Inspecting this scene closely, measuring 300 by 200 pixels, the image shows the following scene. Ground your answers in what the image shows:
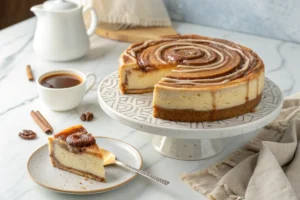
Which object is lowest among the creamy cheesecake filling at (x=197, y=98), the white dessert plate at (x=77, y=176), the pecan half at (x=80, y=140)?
the white dessert plate at (x=77, y=176)

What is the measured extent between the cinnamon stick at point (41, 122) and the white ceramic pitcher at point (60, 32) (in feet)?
1.16

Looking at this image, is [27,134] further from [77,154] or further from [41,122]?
[77,154]

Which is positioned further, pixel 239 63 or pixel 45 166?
pixel 239 63

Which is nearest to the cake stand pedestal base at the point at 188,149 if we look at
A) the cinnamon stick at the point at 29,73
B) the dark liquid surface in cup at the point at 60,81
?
the dark liquid surface in cup at the point at 60,81

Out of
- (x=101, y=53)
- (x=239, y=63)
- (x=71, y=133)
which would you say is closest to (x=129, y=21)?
(x=101, y=53)

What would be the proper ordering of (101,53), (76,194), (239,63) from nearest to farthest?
(76,194) → (239,63) → (101,53)

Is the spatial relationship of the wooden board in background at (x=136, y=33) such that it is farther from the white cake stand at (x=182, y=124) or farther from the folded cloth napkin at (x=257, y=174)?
the folded cloth napkin at (x=257, y=174)

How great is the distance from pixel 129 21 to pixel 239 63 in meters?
0.74

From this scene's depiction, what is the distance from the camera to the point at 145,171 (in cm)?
118

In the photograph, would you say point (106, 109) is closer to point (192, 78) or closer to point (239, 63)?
point (192, 78)

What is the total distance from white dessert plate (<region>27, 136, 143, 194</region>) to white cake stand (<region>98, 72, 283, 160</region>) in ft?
0.27

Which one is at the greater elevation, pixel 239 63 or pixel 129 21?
pixel 239 63

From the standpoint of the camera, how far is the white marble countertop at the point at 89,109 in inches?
44.3

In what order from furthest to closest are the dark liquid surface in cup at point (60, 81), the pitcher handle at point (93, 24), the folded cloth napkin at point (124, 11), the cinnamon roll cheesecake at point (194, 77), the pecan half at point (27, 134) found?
the folded cloth napkin at point (124, 11) → the pitcher handle at point (93, 24) → the dark liquid surface in cup at point (60, 81) → the pecan half at point (27, 134) → the cinnamon roll cheesecake at point (194, 77)
